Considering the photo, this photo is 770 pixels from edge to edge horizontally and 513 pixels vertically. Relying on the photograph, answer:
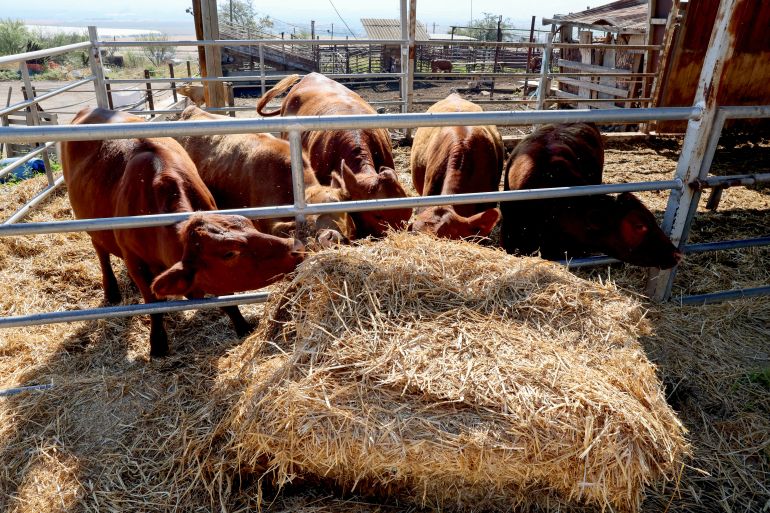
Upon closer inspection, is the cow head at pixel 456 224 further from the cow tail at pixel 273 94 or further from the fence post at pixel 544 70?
the fence post at pixel 544 70

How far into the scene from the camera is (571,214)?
4.25m

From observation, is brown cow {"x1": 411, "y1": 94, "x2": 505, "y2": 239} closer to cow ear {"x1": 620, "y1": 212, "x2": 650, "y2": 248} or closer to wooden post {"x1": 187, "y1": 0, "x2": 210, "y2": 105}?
cow ear {"x1": 620, "y1": 212, "x2": 650, "y2": 248}

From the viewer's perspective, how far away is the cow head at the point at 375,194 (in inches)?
165

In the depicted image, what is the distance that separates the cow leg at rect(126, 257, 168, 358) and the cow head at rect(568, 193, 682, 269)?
3.18 m

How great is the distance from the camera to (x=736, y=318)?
410cm

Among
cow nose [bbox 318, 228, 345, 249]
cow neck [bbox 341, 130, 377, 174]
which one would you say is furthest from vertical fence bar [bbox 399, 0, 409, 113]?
cow nose [bbox 318, 228, 345, 249]

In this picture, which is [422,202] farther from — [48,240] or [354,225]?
[48,240]

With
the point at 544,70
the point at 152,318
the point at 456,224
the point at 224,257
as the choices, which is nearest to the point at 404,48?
the point at 544,70

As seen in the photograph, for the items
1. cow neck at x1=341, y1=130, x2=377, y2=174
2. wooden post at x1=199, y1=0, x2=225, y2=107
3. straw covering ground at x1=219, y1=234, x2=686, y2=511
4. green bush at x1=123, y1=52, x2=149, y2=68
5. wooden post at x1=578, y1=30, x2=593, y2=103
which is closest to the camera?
straw covering ground at x1=219, y1=234, x2=686, y2=511

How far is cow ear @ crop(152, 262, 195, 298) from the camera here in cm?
295

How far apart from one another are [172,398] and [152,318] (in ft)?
2.87

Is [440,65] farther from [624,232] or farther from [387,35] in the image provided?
[624,232]

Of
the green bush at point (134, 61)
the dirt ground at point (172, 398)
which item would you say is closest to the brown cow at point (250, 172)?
the dirt ground at point (172, 398)

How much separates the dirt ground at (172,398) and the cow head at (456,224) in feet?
3.79
